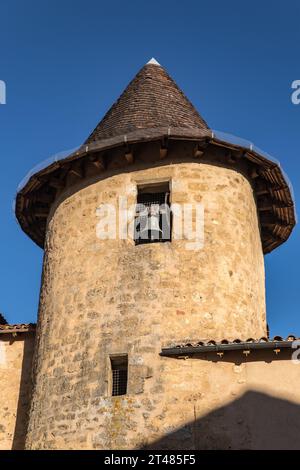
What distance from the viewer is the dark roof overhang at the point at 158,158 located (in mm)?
13461

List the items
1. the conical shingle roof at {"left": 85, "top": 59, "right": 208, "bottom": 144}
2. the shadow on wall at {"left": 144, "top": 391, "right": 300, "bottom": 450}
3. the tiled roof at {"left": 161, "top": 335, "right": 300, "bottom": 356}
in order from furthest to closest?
the conical shingle roof at {"left": 85, "top": 59, "right": 208, "bottom": 144} < the tiled roof at {"left": 161, "top": 335, "right": 300, "bottom": 356} < the shadow on wall at {"left": 144, "top": 391, "right": 300, "bottom": 450}

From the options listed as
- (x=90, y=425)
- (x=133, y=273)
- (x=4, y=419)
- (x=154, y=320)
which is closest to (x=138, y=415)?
(x=90, y=425)

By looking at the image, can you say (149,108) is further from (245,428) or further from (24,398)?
(245,428)

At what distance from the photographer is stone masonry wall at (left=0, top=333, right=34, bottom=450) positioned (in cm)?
1334

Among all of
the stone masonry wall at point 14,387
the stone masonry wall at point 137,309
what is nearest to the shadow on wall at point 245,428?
the stone masonry wall at point 137,309

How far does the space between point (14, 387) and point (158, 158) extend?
5.13 m

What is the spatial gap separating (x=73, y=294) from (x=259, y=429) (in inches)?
163

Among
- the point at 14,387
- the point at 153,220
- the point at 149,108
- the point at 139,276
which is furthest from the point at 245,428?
the point at 149,108

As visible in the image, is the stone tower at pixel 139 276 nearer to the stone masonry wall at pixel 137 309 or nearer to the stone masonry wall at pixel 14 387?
the stone masonry wall at pixel 137 309

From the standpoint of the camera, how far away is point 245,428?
35.5 feet

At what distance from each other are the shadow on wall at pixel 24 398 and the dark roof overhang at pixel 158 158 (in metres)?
2.72

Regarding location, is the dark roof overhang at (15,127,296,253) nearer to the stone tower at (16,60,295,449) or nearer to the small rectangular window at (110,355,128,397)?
the stone tower at (16,60,295,449)

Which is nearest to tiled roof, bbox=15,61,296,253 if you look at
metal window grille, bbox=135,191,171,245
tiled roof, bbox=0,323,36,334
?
metal window grille, bbox=135,191,171,245

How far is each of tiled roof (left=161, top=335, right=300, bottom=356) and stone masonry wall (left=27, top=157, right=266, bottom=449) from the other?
187 millimetres
